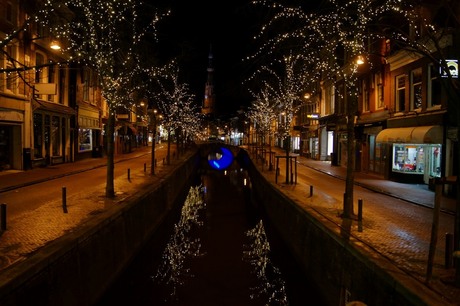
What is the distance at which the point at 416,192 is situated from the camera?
20.2m

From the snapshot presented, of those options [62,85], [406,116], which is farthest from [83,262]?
[62,85]

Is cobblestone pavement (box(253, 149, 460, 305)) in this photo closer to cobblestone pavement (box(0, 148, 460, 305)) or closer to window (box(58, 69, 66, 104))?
cobblestone pavement (box(0, 148, 460, 305))

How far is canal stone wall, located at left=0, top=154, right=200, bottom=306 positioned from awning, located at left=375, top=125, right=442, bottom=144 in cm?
1295

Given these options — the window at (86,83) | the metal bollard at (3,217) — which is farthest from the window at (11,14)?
the metal bollard at (3,217)

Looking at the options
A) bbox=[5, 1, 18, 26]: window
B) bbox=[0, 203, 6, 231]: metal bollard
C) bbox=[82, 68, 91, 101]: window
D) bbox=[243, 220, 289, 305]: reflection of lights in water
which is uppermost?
bbox=[5, 1, 18, 26]: window

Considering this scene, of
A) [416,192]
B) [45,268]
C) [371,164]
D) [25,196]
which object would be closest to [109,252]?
[45,268]

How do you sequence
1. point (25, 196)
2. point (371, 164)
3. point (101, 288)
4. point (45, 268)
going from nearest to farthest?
point (45, 268), point (101, 288), point (25, 196), point (371, 164)

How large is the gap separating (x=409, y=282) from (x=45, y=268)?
6.01 meters

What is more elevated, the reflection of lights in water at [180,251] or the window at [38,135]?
the window at [38,135]

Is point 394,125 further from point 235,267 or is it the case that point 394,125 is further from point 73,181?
point 73,181

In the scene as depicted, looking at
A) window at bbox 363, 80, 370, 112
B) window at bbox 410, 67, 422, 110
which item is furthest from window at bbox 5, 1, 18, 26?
window at bbox 363, 80, 370, 112

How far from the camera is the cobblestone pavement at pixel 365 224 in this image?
8148 mm

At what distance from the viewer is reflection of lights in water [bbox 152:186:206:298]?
13297mm

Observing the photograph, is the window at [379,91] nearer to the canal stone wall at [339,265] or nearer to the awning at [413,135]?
the awning at [413,135]
